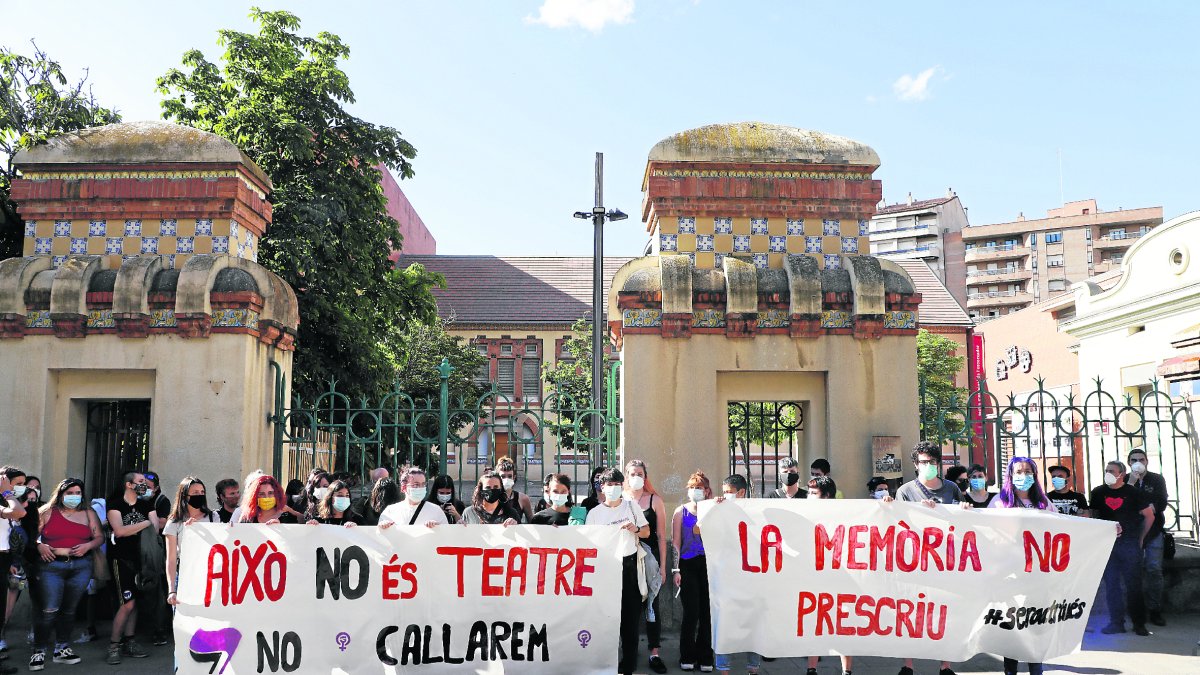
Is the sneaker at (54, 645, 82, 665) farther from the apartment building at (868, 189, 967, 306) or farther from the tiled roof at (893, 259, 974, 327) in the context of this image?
the apartment building at (868, 189, 967, 306)

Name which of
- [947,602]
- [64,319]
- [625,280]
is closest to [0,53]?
[64,319]

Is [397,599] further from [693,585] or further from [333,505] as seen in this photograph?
[693,585]

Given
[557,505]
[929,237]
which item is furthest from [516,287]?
[929,237]

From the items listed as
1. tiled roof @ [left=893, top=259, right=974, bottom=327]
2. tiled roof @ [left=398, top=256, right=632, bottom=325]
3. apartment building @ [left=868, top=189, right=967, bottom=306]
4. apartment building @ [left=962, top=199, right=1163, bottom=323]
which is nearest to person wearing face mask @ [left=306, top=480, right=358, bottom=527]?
tiled roof @ [left=398, top=256, right=632, bottom=325]

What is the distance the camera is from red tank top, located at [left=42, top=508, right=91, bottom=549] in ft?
25.3

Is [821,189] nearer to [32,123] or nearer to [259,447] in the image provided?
[259,447]

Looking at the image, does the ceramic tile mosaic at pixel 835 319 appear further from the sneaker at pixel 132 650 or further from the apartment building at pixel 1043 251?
the apartment building at pixel 1043 251

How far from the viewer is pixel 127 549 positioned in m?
8.07

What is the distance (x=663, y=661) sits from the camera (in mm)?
7863

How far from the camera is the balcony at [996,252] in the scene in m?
77.4

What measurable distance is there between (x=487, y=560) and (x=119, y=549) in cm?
343

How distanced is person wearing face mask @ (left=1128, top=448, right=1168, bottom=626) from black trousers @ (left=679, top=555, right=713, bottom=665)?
4559mm

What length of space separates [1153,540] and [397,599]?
728cm

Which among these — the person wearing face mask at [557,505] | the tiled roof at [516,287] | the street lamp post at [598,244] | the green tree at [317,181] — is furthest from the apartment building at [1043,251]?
the person wearing face mask at [557,505]
